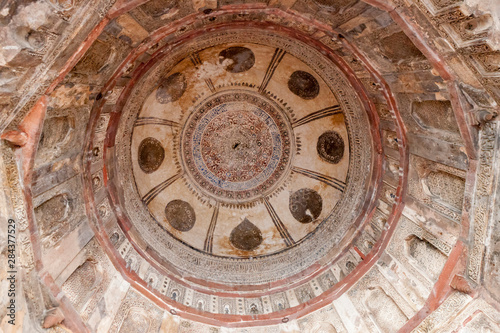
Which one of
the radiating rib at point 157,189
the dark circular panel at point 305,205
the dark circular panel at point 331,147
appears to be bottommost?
the radiating rib at point 157,189

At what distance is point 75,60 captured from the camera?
4102 millimetres

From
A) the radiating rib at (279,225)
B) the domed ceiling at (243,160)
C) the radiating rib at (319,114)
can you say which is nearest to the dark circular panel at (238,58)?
the domed ceiling at (243,160)

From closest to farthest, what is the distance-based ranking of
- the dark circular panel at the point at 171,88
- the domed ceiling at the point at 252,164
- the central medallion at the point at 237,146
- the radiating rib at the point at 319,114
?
the domed ceiling at the point at 252,164, the dark circular panel at the point at 171,88, the radiating rib at the point at 319,114, the central medallion at the point at 237,146

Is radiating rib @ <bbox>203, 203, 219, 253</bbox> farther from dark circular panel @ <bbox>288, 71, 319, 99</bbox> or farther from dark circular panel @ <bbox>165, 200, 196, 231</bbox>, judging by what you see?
dark circular panel @ <bbox>288, 71, 319, 99</bbox>

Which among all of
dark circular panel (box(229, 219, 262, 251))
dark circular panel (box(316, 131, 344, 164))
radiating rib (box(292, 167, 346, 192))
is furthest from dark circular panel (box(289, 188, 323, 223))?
dark circular panel (box(229, 219, 262, 251))

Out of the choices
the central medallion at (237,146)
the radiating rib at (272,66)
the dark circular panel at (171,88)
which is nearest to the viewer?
the radiating rib at (272,66)

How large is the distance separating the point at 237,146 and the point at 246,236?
2095mm

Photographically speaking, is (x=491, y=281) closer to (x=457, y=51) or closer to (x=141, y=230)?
(x=457, y=51)

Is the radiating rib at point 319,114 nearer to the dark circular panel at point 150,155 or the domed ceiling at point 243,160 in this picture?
the domed ceiling at point 243,160

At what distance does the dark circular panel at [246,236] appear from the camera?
788 centimetres

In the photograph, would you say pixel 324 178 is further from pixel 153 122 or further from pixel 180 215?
pixel 153 122

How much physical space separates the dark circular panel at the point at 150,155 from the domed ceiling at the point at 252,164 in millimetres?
42

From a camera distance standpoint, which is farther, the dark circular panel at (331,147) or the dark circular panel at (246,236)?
the dark circular panel at (246,236)

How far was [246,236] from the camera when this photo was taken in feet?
26.0
